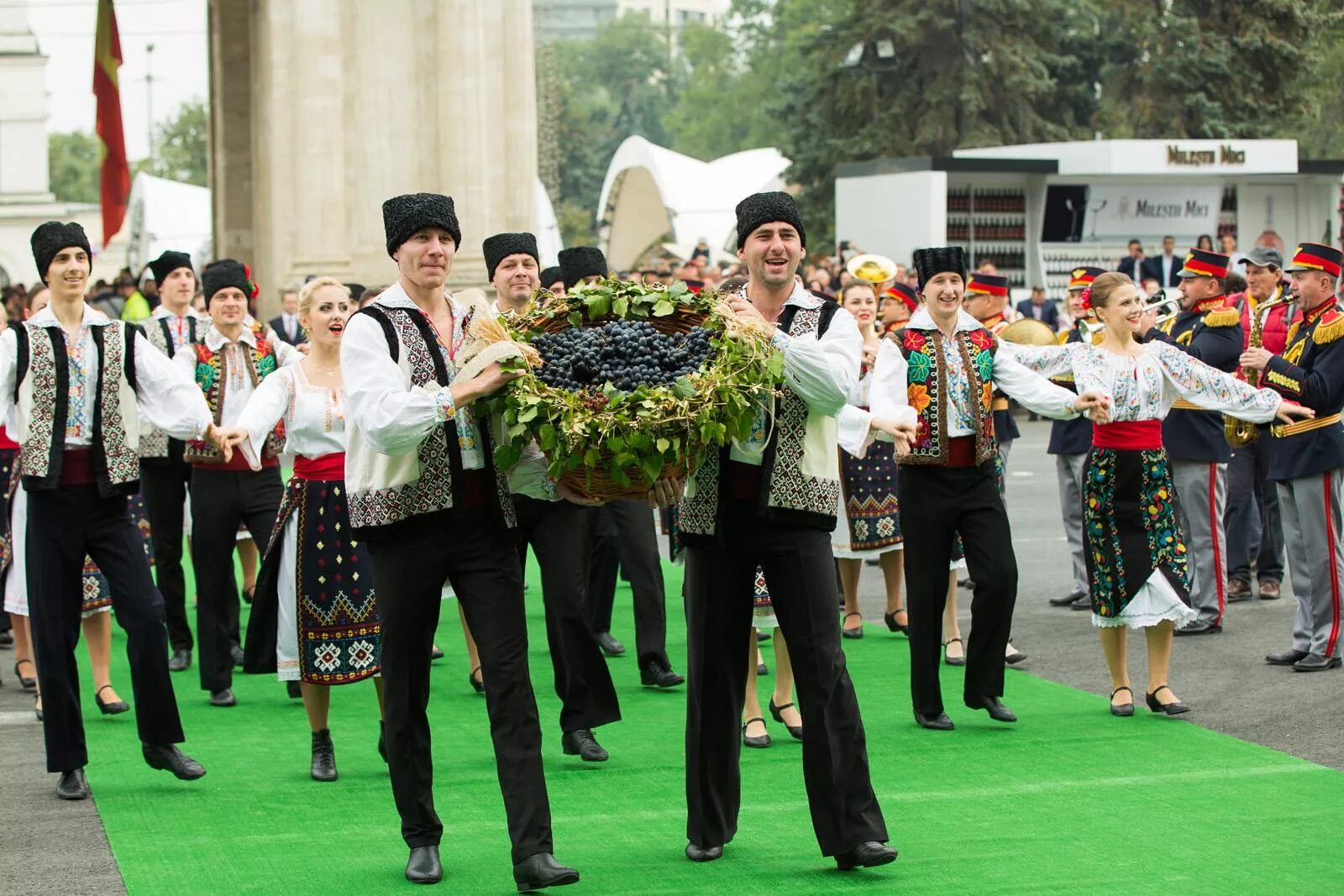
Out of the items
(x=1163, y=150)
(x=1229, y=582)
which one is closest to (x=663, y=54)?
(x=1163, y=150)

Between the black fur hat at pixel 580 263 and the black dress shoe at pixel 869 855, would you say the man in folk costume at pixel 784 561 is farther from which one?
the black fur hat at pixel 580 263

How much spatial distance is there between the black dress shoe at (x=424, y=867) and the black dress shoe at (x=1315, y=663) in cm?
555

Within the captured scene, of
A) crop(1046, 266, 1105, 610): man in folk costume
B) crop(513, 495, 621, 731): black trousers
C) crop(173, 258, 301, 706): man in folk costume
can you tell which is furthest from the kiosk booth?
crop(513, 495, 621, 731): black trousers

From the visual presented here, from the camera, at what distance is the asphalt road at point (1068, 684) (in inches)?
294

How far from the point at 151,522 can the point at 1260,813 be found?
6.91 metres

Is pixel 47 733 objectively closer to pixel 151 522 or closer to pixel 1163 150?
pixel 151 522

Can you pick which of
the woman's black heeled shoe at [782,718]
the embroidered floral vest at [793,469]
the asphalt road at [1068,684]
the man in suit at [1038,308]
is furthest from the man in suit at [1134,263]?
the embroidered floral vest at [793,469]

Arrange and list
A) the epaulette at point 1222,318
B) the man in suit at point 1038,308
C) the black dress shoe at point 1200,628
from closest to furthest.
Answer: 1. the black dress shoe at point 1200,628
2. the epaulette at point 1222,318
3. the man in suit at point 1038,308

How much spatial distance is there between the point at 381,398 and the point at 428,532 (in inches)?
21.7

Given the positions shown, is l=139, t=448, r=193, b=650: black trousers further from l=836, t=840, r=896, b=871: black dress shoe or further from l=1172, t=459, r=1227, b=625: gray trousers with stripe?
l=836, t=840, r=896, b=871: black dress shoe

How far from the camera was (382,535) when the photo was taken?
6.72m

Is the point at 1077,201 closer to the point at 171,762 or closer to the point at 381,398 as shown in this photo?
the point at 171,762

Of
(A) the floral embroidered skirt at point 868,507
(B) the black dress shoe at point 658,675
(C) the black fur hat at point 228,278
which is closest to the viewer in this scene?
(B) the black dress shoe at point 658,675

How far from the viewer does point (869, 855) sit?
22.3 ft
